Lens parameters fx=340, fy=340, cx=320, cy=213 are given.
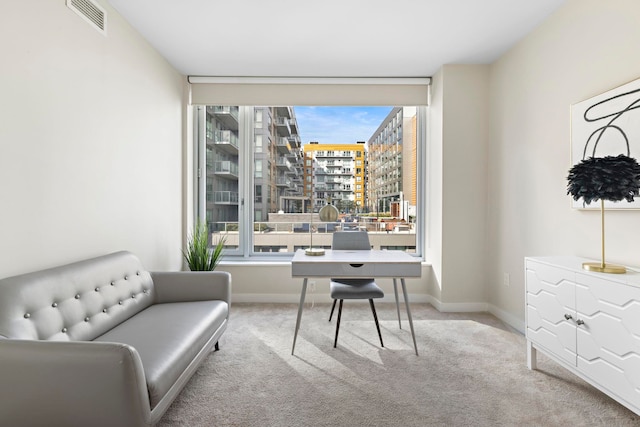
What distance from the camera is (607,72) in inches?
84.6

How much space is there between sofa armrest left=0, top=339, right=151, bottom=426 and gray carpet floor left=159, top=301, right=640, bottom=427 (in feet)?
1.75

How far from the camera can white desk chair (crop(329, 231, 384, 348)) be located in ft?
8.57

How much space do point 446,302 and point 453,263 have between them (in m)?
0.41

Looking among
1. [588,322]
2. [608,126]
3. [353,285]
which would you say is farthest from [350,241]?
[608,126]

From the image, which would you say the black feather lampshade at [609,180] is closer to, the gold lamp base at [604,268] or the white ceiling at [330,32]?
the gold lamp base at [604,268]

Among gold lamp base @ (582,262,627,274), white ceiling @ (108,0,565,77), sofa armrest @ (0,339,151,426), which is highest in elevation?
white ceiling @ (108,0,565,77)

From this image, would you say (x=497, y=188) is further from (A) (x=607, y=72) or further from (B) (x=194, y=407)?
(B) (x=194, y=407)

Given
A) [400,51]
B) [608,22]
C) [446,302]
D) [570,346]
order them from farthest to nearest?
1. [446,302]
2. [400,51]
3. [608,22]
4. [570,346]

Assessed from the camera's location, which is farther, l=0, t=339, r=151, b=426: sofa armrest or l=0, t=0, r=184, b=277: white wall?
l=0, t=0, r=184, b=277: white wall

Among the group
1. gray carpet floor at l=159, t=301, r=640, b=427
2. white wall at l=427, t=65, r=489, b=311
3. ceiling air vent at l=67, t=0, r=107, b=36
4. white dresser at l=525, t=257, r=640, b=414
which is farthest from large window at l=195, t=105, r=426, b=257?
white dresser at l=525, t=257, r=640, b=414

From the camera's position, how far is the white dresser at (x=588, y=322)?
157 cm

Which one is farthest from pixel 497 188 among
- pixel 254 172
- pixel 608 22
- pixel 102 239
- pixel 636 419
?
pixel 102 239

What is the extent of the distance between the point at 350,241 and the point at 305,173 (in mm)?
1385

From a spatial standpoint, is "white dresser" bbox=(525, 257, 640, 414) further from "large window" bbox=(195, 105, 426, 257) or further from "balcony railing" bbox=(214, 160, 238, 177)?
"balcony railing" bbox=(214, 160, 238, 177)
